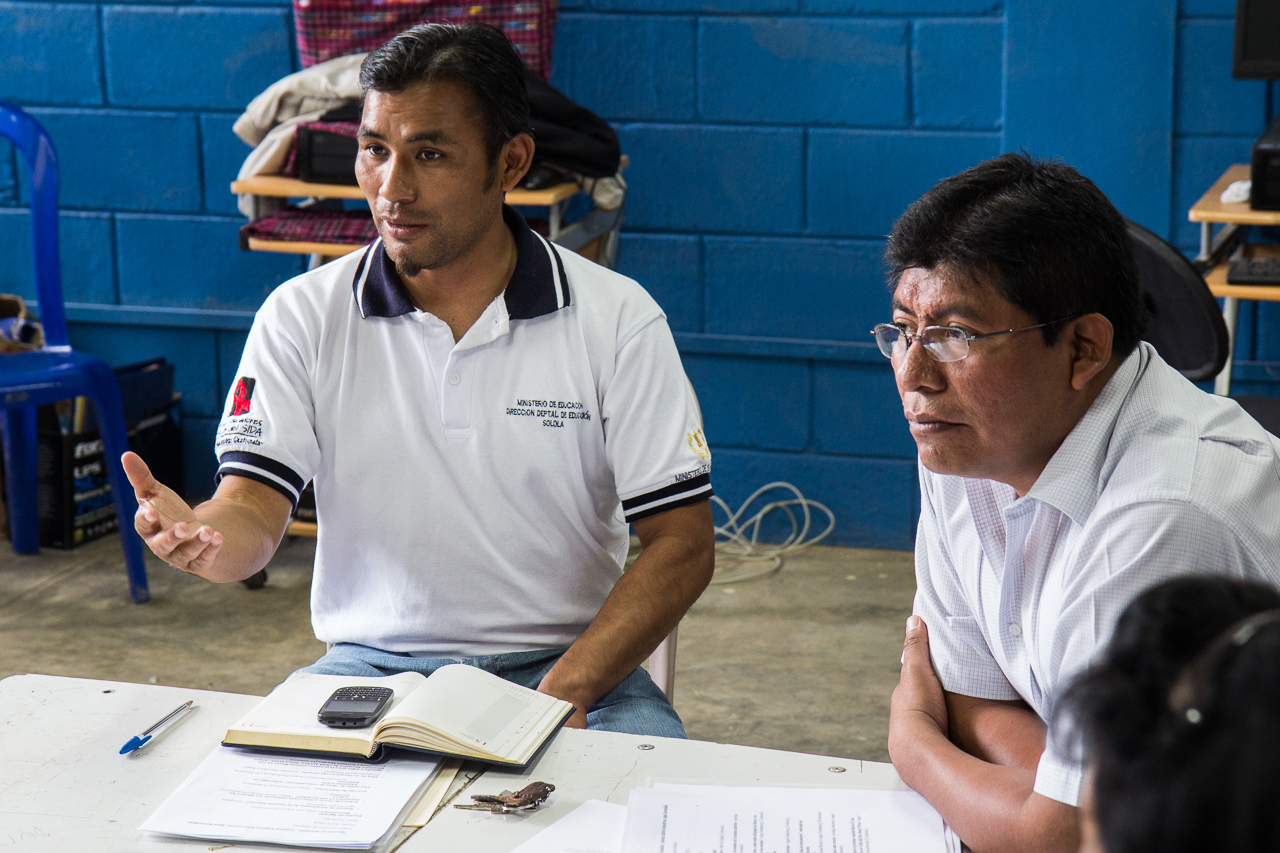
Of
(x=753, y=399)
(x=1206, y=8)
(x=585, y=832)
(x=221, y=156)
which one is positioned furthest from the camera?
(x=221, y=156)

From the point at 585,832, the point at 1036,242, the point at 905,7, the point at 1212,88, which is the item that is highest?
the point at 905,7

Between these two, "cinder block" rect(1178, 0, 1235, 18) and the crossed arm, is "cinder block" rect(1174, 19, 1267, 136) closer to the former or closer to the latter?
"cinder block" rect(1178, 0, 1235, 18)

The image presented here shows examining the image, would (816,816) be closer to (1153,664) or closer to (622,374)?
(1153,664)

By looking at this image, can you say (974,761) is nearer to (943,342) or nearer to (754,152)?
(943,342)

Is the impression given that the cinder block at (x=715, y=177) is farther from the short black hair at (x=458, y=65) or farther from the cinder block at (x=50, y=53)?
the short black hair at (x=458, y=65)

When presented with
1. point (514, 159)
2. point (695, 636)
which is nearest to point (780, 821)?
point (514, 159)

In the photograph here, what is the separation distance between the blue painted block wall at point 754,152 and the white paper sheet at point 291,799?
8.18ft

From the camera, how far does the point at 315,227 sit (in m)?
3.07

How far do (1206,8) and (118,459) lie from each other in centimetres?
287

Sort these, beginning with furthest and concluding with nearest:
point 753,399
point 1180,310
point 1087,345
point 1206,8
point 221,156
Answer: point 221,156, point 753,399, point 1206,8, point 1180,310, point 1087,345

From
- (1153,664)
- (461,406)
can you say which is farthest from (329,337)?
(1153,664)

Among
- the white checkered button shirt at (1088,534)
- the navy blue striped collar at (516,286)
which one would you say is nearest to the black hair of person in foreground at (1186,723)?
the white checkered button shirt at (1088,534)

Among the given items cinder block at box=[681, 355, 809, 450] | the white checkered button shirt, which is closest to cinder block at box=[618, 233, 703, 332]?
cinder block at box=[681, 355, 809, 450]

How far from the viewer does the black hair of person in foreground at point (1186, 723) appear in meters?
0.47
